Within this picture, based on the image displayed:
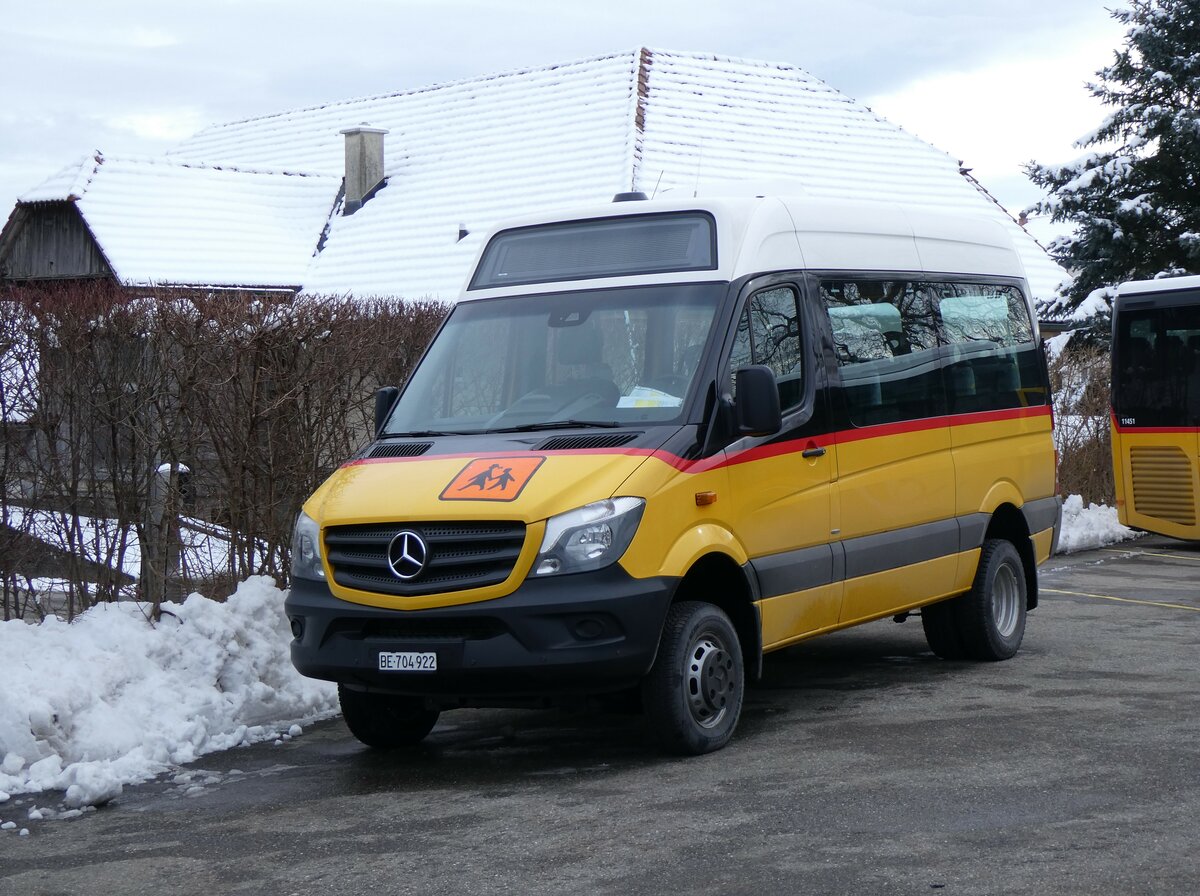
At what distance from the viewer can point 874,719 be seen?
8.45m

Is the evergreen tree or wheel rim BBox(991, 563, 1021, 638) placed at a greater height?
the evergreen tree

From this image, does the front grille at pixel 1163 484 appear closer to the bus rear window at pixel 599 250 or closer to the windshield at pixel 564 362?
the bus rear window at pixel 599 250

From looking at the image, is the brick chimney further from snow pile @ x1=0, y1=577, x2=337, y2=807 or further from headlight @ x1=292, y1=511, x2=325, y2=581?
headlight @ x1=292, y1=511, x2=325, y2=581

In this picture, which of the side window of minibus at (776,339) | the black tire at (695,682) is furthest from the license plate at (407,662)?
the side window of minibus at (776,339)

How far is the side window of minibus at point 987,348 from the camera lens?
395 inches

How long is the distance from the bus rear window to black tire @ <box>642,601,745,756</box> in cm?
181

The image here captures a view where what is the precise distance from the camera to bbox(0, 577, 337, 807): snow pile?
751 centimetres

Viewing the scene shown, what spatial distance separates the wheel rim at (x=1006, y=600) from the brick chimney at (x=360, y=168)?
29.9m

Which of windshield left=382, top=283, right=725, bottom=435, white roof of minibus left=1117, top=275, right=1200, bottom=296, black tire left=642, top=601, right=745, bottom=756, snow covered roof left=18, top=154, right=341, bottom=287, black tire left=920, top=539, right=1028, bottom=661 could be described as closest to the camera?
black tire left=642, top=601, right=745, bottom=756

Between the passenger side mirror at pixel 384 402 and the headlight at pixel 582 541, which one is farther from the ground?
the passenger side mirror at pixel 384 402

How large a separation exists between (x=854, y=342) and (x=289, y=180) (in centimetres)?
3422

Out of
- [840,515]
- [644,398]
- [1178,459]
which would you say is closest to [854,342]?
[840,515]

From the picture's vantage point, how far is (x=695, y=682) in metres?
7.61

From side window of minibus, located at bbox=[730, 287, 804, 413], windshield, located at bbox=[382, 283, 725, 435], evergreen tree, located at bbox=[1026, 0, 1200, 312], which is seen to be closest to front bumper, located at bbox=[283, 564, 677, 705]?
windshield, located at bbox=[382, 283, 725, 435]
